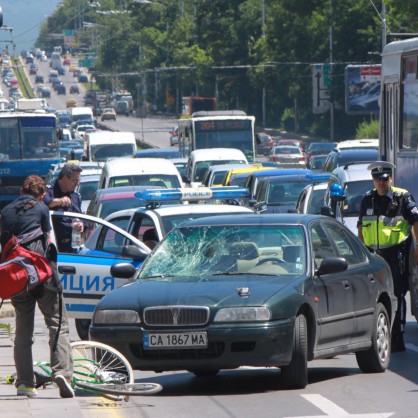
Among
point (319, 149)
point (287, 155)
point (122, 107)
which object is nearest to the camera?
point (319, 149)

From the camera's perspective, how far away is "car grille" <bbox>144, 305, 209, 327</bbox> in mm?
9859

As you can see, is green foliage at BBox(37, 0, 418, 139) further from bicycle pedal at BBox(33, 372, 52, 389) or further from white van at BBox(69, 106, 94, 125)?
bicycle pedal at BBox(33, 372, 52, 389)

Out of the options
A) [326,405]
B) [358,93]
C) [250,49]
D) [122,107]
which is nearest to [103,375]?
[326,405]

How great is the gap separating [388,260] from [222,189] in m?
3.54

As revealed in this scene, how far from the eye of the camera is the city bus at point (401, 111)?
51.0 feet

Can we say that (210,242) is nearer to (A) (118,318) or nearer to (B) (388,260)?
(A) (118,318)

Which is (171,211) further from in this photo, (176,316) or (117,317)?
(176,316)

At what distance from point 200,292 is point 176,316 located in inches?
10.9

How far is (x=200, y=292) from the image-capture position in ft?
33.0

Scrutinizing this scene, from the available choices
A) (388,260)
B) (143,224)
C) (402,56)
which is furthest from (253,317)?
(402,56)

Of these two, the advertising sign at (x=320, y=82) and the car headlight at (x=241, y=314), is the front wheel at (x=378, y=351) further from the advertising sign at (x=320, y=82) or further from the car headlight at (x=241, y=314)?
the advertising sign at (x=320, y=82)

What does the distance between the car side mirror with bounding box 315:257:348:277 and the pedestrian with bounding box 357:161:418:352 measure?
234cm

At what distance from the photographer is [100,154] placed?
4641cm

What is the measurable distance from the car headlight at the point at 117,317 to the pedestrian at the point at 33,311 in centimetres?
66
